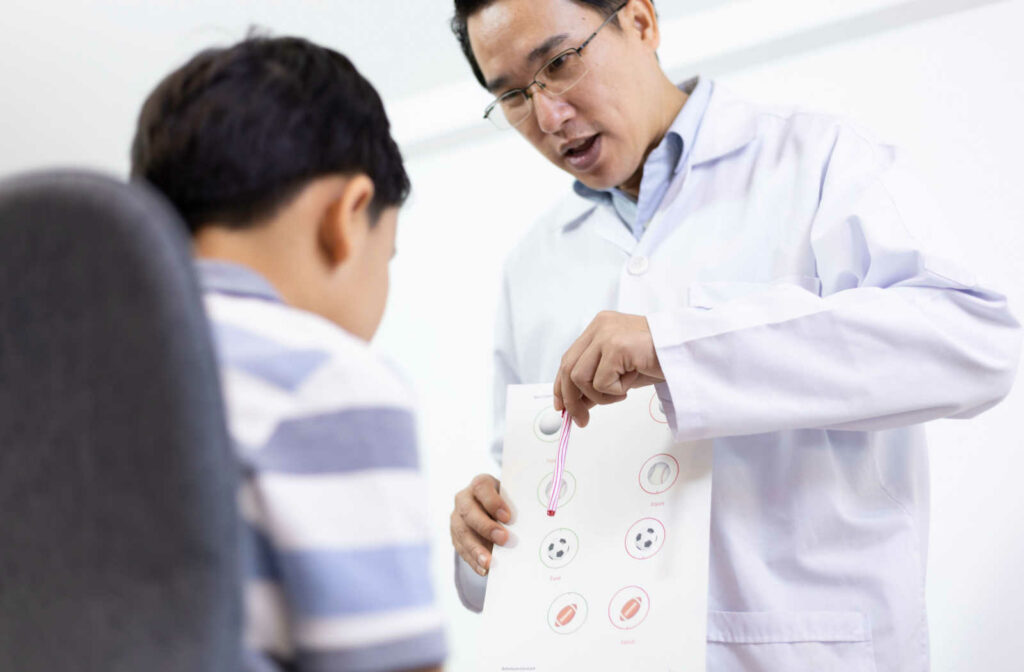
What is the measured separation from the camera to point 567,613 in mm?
1001

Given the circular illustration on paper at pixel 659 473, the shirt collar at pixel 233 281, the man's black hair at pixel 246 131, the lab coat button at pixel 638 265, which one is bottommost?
the circular illustration on paper at pixel 659 473

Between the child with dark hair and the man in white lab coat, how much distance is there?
0.38 metres

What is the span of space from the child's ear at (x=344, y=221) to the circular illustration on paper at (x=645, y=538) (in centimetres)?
48

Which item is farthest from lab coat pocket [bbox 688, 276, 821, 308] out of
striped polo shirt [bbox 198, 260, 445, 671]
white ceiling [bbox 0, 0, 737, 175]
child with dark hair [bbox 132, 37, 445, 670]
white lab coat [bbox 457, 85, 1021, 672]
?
white ceiling [bbox 0, 0, 737, 175]

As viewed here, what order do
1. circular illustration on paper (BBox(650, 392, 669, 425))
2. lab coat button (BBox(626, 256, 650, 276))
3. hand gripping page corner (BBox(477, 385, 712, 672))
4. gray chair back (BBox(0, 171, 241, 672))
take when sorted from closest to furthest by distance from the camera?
gray chair back (BBox(0, 171, 241, 672)) → hand gripping page corner (BBox(477, 385, 712, 672)) → circular illustration on paper (BBox(650, 392, 669, 425)) → lab coat button (BBox(626, 256, 650, 276))

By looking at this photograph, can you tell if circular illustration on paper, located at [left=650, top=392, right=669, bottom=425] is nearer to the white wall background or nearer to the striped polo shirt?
the striped polo shirt

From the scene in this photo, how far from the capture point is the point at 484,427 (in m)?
2.66

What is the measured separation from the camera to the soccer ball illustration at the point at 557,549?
1038 mm

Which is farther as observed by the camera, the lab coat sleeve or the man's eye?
the man's eye

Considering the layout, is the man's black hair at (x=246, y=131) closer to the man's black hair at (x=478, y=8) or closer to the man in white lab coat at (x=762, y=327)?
the man in white lab coat at (x=762, y=327)

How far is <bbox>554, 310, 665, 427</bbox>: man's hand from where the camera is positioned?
95 centimetres

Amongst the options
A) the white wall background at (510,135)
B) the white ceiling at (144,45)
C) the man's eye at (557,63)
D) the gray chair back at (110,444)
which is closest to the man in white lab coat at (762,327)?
the man's eye at (557,63)

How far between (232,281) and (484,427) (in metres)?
2.10

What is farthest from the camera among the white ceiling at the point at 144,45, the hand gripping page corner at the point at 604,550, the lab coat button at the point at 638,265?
the white ceiling at the point at 144,45
